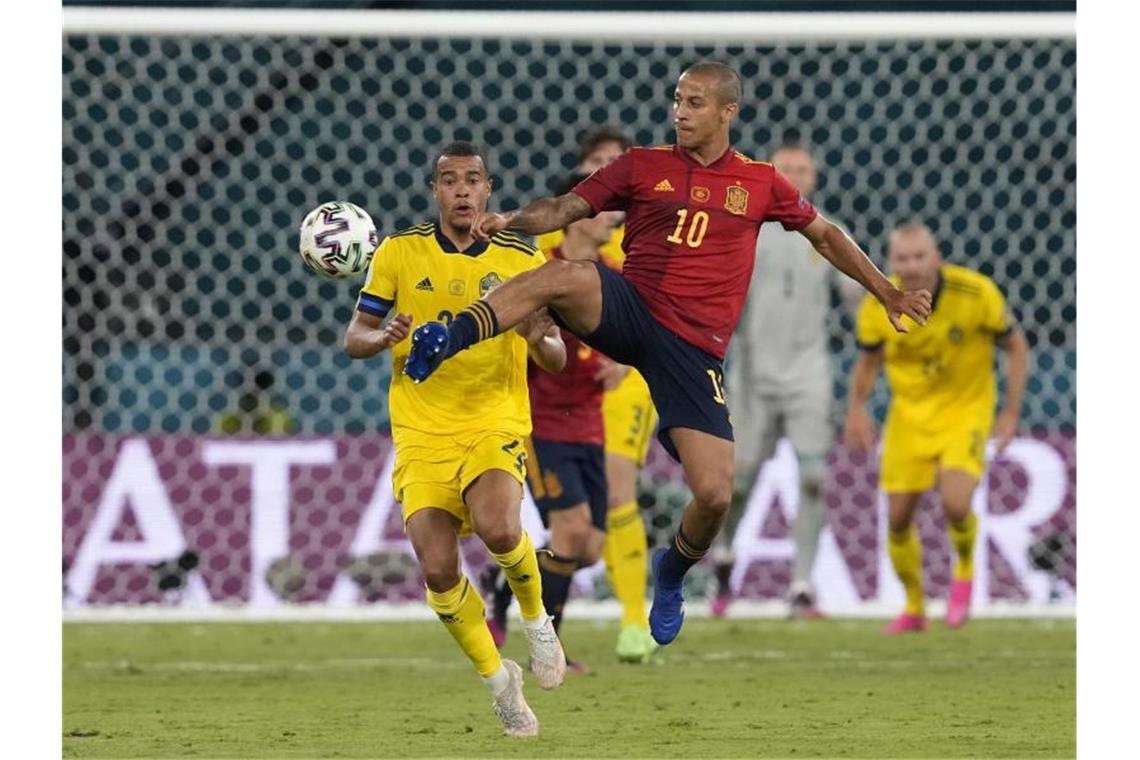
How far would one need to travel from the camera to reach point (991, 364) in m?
10.9

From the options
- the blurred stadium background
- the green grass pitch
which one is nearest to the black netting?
the blurred stadium background

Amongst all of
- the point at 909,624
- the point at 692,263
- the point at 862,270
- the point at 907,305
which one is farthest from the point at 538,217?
the point at 909,624

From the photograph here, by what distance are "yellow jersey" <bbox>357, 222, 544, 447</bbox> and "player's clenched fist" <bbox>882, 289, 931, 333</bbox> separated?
122 cm

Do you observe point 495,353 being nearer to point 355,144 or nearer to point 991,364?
point 991,364

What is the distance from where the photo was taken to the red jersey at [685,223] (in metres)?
6.74

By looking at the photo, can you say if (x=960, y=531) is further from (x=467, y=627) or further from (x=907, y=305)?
(x=467, y=627)

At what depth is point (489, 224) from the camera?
6.29 meters

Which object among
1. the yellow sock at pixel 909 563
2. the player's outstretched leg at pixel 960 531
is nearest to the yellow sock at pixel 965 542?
the player's outstretched leg at pixel 960 531

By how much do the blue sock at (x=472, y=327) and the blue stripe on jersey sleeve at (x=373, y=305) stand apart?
0.54m

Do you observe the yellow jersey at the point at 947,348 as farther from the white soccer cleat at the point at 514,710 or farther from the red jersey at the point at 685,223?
the white soccer cleat at the point at 514,710

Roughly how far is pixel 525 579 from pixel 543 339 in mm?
793
